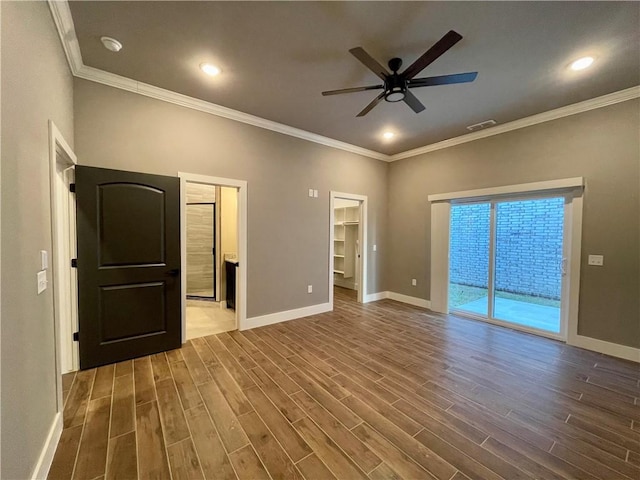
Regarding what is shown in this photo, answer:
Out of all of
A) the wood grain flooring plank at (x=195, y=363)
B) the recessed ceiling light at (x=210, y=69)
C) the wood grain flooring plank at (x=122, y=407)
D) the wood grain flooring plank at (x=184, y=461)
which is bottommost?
the wood grain flooring plank at (x=195, y=363)

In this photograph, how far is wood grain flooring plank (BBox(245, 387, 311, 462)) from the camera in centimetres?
163

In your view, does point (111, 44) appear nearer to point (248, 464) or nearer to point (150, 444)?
point (150, 444)

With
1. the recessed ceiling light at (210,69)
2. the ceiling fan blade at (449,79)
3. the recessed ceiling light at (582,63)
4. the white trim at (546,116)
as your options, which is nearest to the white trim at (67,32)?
the recessed ceiling light at (210,69)

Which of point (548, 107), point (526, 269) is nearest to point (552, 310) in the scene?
point (526, 269)

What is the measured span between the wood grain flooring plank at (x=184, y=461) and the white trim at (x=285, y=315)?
2.01m

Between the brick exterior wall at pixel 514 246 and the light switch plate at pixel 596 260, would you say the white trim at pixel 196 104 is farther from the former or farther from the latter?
the light switch plate at pixel 596 260

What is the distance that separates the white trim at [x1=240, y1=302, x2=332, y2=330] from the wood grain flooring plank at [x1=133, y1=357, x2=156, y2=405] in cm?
122

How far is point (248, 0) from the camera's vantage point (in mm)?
1827

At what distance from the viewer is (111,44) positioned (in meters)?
2.25

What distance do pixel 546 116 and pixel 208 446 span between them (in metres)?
5.17

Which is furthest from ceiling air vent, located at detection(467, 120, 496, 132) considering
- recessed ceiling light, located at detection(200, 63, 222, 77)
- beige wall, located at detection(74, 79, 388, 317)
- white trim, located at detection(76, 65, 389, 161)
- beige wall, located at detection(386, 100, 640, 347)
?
recessed ceiling light, located at detection(200, 63, 222, 77)

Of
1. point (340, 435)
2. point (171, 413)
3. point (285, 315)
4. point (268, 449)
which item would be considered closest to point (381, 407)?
point (340, 435)

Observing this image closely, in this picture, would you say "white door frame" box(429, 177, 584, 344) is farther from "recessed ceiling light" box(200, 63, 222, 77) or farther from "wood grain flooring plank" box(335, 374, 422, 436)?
"recessed ceiling light" box(200, 63, 222, 77)

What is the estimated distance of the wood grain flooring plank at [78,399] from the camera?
1.88m
